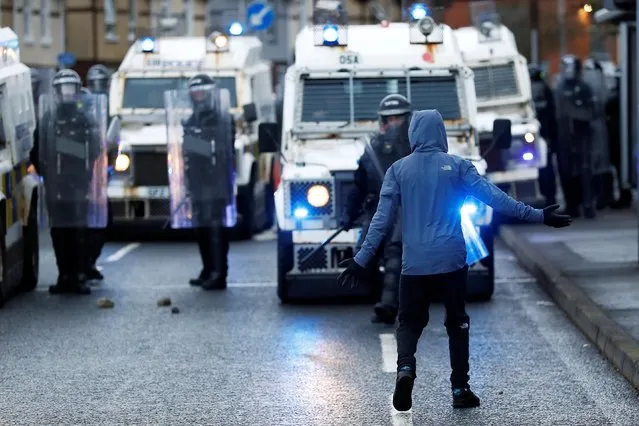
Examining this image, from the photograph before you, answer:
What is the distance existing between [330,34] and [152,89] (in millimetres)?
7547

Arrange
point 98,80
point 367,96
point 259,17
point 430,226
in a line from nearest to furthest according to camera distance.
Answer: point 430,226
point 367,96
point 98,80
point 259,17

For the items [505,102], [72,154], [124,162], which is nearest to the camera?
[72,154]

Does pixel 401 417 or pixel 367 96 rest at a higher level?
pixel 367 96

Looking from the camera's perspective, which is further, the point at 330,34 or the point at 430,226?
the point at 330,34

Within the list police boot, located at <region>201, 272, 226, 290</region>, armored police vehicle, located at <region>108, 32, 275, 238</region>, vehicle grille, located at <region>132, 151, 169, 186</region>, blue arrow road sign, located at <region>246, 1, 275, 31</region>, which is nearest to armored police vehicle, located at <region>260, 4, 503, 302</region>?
police boot, located at <region>201, 272, 226, 290</region>

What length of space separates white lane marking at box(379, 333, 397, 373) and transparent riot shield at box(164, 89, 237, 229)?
4532 mm

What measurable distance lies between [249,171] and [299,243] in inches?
334

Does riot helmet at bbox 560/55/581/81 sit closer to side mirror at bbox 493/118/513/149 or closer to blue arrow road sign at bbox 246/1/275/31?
side mirror at bbox 493/118/513/149

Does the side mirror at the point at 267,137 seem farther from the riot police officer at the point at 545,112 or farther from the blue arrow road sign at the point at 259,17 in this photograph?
the blue arrow road sign at the point at 259,17

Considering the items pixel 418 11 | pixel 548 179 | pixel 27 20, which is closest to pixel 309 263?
pixel 418 11

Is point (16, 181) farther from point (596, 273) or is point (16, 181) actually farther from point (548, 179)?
point (548, 179)

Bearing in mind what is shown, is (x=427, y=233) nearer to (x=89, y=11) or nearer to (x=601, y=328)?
(x=601, y=328)

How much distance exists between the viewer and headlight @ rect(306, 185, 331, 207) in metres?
15.8

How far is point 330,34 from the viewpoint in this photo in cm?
1744
